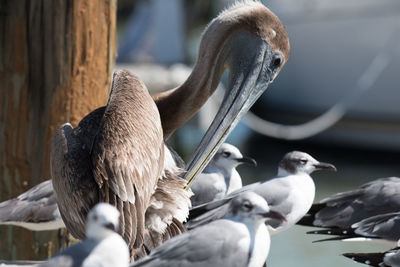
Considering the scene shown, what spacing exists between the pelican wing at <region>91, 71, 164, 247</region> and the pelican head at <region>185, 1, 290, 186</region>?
0.50 metres

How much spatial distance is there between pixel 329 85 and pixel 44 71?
10.3 meters

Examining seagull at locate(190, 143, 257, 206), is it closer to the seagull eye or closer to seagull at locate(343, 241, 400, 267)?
the seagull eye

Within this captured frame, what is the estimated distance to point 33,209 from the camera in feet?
15.6

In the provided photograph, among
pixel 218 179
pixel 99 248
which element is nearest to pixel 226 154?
pixel 218 179

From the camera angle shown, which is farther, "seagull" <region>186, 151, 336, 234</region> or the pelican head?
"seagull" <region>186, 151, 336, 234</region>

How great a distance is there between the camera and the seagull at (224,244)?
10.2ft

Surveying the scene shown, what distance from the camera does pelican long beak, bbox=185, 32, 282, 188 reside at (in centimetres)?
425

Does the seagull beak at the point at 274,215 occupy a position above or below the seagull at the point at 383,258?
above

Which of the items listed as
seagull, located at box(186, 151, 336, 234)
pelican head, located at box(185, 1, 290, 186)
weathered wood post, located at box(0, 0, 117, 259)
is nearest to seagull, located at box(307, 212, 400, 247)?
seagull, located at box(186, 151, 336, 234)

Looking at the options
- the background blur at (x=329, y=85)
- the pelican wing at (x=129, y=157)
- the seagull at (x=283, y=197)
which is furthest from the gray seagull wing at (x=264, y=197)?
the background blur at (x=329, y=85)

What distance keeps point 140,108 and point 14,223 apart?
1.47 meters

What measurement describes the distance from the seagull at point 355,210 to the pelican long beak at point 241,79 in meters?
1.11

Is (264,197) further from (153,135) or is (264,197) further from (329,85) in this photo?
(329,85)

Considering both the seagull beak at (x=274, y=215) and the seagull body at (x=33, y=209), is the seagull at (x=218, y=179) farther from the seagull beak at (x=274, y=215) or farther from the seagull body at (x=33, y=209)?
the seagull beak at (x=274, y=215)
